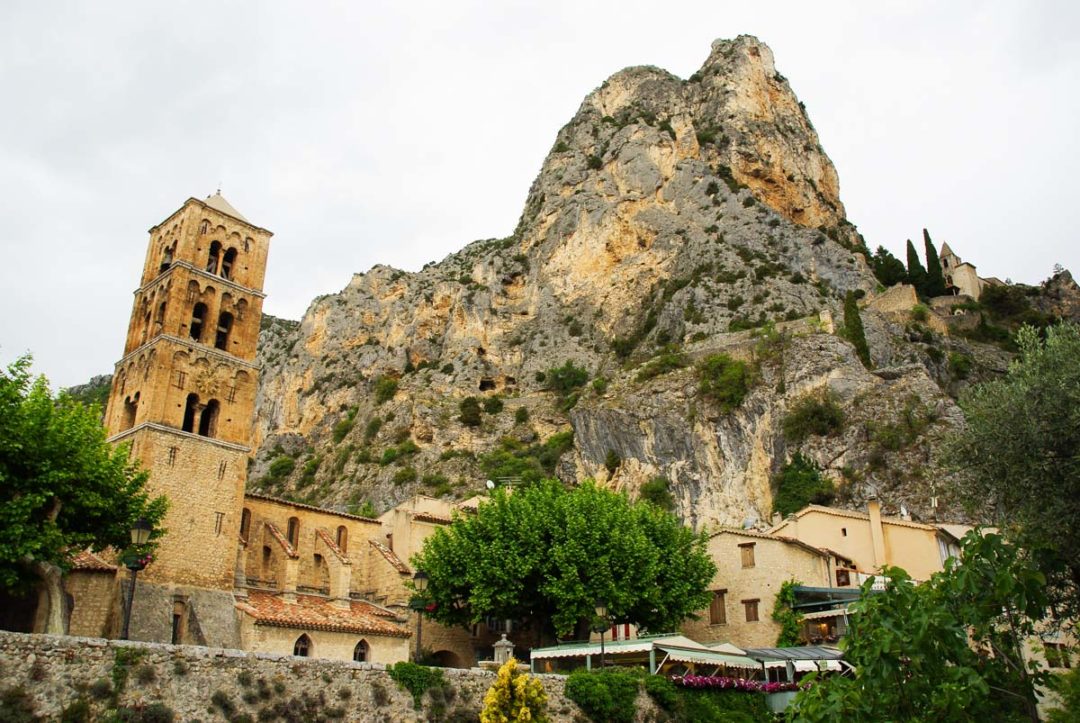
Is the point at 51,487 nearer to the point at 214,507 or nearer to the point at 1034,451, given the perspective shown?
the point at 214,507

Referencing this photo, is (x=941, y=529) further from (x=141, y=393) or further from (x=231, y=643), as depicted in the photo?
(x=141, y=393)

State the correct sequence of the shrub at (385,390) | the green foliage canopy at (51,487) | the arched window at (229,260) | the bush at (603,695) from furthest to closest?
the shrub at (385,390)
the arched window at (229,260)
the bush at (603,695)
the green foliage canopy at (51,487)

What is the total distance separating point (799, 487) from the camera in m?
58.6

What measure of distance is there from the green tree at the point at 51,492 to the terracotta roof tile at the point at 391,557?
15.7 metres

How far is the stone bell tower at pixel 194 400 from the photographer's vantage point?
31188 mm

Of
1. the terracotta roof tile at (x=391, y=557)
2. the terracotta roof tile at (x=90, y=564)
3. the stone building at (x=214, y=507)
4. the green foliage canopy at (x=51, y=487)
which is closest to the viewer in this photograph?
the green foliage canopy at (x=51, y=487)

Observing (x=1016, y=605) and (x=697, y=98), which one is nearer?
(x=1016, y=605)

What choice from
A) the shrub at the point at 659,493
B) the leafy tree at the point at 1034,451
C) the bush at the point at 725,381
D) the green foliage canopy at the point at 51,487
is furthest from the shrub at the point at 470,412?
the leafy tree at the point at 1034,451

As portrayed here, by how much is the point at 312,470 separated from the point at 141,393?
6159 centimetres

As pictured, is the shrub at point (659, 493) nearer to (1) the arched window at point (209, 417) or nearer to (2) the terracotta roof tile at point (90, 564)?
(1) the arched window at point (209, 417)

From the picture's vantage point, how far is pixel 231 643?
101ft

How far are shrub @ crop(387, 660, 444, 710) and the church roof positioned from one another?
2519cm

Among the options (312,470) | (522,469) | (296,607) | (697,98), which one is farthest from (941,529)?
(697,98)

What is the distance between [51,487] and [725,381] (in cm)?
5283
